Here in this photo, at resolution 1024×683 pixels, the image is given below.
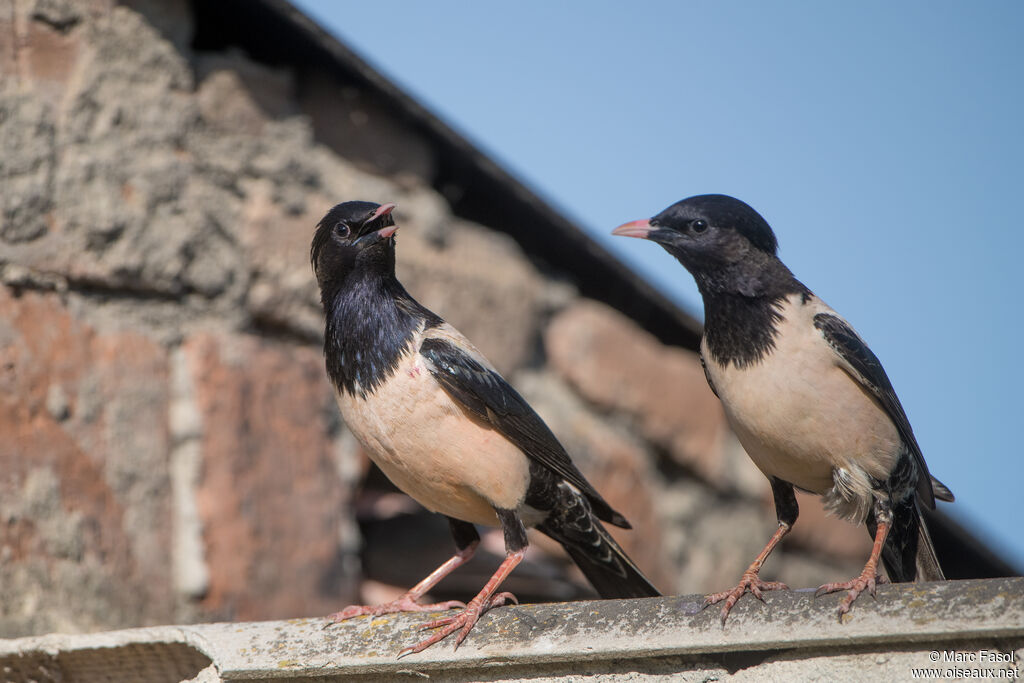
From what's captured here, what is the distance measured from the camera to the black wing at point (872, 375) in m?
2.97

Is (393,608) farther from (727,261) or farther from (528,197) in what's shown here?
(528,197)

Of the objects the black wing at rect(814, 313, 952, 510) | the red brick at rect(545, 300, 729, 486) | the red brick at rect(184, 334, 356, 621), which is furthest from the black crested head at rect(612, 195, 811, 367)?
the red brick at rect(545, 300, 729, 486)

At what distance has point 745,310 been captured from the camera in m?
3.03

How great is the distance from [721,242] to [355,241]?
1014mm

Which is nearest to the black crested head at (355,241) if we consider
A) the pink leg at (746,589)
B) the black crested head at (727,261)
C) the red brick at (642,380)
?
the black crested head at (727,261)

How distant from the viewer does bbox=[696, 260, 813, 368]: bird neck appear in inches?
116

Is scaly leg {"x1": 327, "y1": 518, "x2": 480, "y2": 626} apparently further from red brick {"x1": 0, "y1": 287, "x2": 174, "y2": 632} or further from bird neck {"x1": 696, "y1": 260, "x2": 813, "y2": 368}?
bird neck {"x1": 696, "y1": 260, "x2": 813, "y2": 368}

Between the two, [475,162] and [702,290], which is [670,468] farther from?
[702,290]

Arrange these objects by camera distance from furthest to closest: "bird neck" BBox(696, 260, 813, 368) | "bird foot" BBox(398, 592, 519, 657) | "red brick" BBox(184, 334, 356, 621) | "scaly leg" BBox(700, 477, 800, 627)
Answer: "red brick" BBox(184, 334, 356, 621) < "bird neck" BBox(696, 260, 813, 368) < "bird foot" BBox(398, 592, 519, 657) < "scaly leg" BBox(700, 477, 800, 627)

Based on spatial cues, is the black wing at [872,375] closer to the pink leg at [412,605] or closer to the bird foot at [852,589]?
the bird foot at [852,589]

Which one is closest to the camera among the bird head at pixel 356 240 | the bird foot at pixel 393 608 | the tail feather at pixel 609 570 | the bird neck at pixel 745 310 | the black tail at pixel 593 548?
the bird foot at pixel 393 608

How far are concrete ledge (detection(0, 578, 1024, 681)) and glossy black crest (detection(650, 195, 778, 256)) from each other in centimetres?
110

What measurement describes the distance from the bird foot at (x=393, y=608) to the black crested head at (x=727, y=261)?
0.93 metres

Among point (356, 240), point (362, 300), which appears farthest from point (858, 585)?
point (356, 240)
